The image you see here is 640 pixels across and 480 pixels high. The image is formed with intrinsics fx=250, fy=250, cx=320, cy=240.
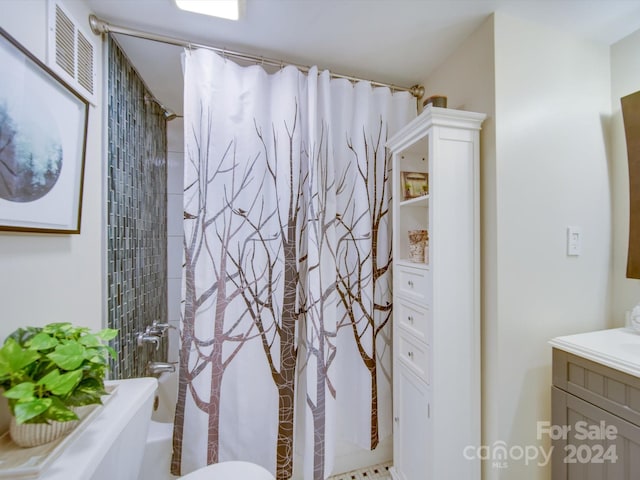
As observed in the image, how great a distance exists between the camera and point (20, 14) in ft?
2.45

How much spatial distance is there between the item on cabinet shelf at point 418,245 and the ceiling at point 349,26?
96cm

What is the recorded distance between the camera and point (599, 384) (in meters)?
0.91

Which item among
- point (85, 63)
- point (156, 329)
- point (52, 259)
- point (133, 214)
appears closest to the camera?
point (52, 259)

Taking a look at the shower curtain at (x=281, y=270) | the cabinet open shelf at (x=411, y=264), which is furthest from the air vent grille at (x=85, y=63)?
the cabinet open shelf at (x=411, y=264)

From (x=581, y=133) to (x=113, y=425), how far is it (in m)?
2.16

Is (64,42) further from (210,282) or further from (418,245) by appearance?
(418,245)

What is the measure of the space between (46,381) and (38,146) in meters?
0.69

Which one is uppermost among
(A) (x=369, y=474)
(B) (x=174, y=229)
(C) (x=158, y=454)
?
(B) (x=174, y=229)

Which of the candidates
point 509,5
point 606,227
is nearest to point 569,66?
point 509,5

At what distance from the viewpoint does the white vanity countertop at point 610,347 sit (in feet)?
2.77

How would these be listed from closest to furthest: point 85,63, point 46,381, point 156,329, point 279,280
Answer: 1. point 46,381
2. point 85,63
3. point 279,280
4. point 156,329

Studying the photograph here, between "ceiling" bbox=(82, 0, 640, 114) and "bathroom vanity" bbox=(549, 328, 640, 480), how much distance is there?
4.55 feet

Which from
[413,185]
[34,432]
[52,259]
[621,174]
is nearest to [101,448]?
[34,432]

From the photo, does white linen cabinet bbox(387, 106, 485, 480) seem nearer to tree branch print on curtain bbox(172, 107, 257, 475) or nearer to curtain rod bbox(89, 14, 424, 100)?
curtain rod bbox(89, 14, 424, 100)
